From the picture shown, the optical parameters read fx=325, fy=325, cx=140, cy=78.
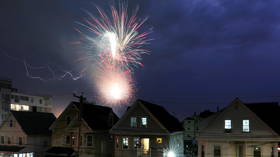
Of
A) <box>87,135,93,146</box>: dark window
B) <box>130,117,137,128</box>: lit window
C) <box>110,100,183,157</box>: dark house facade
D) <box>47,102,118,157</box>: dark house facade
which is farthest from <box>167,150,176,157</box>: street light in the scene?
<box>87,135,93,146</box>: dark window

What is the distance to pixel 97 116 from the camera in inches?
1825

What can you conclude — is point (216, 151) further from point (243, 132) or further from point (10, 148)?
point (10, 148)

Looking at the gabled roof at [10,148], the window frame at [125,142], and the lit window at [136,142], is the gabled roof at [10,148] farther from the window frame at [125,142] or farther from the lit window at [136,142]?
the lit window at [136,142]

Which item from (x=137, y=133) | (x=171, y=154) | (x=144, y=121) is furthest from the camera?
(x=144, y=121)

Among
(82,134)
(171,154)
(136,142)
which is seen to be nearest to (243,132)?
(171,154)

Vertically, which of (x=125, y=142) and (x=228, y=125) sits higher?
(x=228, y=125)

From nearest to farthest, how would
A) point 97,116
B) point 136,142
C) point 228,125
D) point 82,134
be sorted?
1. point 228,125
2. point 136,142
3. point 82,134
4. point 97,116

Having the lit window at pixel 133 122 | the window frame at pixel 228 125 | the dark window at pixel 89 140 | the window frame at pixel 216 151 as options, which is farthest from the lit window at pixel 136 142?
the window frame at pixel 228 125

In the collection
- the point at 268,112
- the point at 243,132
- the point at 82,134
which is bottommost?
the point at 82,134

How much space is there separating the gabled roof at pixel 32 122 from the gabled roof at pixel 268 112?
30.6m

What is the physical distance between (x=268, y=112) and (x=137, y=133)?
15.1m

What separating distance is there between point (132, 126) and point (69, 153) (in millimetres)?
8896

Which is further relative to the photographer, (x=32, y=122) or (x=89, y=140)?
(x=32, y=122)

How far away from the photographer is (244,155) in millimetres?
33688
